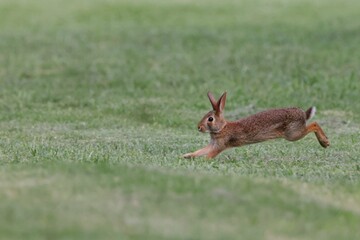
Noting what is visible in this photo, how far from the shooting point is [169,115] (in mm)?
15664

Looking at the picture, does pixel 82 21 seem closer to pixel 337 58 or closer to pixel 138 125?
pixel 337 58

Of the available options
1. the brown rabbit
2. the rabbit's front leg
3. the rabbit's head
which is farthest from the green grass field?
the rabbit's head

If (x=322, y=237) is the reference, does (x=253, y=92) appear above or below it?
below

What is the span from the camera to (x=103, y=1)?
29219mm

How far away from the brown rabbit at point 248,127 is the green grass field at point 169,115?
231mm

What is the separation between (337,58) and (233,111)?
5.01 meters

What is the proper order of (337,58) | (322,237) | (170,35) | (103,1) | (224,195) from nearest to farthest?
(322,237) → (224,195) → (337,58) → (170,35) → (103,1)

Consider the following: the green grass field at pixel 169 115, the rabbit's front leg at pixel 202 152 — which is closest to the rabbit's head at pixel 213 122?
the rabbit's front leg at pixel 202 152

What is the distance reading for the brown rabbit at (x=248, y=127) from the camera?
1107cm

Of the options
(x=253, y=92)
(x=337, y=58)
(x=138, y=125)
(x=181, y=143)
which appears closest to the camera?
(x=181, y=143)

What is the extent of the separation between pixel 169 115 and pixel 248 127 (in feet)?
15.1

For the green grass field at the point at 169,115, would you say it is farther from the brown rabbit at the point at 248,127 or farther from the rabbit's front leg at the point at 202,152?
the brown rabbit at the point at 248,127

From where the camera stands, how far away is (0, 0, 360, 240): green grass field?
7137 mm

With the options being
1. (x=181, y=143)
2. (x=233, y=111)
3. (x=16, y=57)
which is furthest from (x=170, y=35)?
(x=181, y=143)
